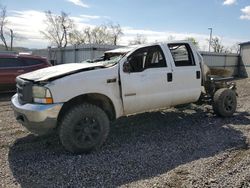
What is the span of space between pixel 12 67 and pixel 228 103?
836 centimetres

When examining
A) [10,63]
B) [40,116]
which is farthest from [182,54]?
[10,63]

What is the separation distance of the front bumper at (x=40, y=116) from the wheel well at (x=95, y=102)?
0.23 meters

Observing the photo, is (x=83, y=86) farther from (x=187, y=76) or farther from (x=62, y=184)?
(x=187, y=76)

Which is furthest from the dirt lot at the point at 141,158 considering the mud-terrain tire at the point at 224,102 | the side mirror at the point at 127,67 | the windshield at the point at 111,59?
the windshield at the point at 111,59

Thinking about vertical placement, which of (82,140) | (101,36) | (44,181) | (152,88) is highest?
(101,36)

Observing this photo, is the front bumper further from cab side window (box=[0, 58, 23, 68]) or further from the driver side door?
cab side window (box=[0, 58, 23, 68])

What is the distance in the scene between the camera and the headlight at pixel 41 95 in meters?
4.45

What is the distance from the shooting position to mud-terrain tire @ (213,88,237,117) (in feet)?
23.7

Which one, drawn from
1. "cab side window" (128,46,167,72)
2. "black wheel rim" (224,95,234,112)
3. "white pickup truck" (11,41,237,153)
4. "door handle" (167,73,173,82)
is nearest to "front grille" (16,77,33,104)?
"white pickup truck" (11,41,237,153)

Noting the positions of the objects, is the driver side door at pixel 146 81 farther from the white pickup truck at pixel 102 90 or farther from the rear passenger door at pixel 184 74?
the rear passenger door at pixel 184 74

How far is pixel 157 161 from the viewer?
4602 millimetres

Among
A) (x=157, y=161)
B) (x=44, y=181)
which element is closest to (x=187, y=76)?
(x=157, y=161)

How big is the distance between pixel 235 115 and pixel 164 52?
323cm

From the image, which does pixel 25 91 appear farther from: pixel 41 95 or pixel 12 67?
pixel 12 67
